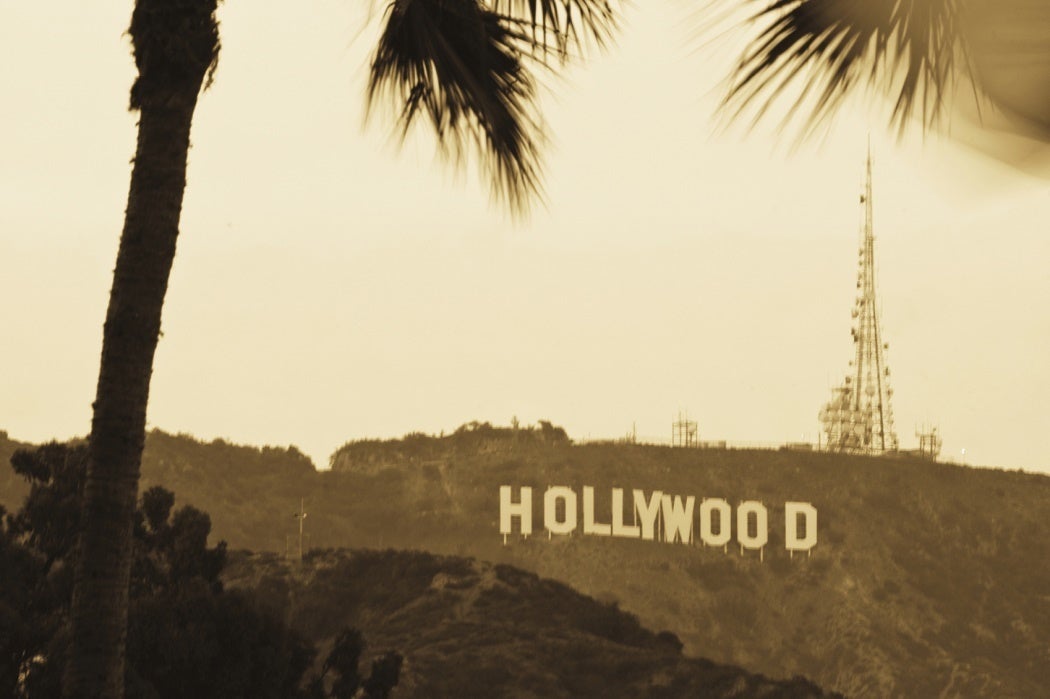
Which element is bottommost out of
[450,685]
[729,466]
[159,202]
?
[450,685]

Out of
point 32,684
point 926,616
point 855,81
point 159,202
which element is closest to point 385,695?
point 32,684

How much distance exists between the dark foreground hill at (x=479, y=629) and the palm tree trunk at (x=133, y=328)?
46.1 m

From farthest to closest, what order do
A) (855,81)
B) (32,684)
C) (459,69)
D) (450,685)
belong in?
(450,685)
(32,684)
(459,69)
(855,81)

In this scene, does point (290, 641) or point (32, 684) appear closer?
point (32, 684)

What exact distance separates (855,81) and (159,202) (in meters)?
5.46

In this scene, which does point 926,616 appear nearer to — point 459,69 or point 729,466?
point 729,466

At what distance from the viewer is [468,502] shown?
11450 centimetres

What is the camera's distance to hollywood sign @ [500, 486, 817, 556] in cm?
9800

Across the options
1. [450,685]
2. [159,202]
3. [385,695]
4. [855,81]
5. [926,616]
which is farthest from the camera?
[926,616]

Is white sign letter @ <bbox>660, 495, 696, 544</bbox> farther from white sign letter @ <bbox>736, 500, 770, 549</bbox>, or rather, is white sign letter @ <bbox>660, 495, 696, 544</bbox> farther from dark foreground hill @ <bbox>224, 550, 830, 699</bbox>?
dark foreground hill @ <bbox>224, 550, 830, 699</bbox>

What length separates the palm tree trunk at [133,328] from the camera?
7102mm

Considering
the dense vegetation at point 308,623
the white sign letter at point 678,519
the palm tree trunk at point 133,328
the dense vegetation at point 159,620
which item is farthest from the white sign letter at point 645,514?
the palm tree trunk at point 133,328

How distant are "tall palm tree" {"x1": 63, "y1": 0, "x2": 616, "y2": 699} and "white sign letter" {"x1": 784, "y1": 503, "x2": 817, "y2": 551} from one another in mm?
93609

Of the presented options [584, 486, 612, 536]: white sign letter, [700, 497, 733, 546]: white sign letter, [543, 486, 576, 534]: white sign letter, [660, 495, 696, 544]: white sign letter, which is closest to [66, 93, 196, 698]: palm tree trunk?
[543, 486, 576, 534]: white sign letter
